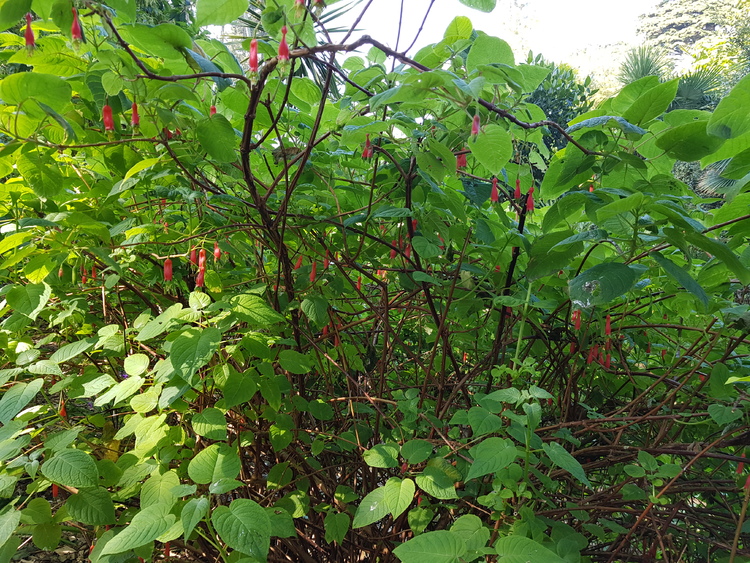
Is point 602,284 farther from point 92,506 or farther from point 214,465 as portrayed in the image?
point 92,506

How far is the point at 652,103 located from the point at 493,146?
34 cm

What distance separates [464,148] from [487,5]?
354 mm

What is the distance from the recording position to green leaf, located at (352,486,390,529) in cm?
89

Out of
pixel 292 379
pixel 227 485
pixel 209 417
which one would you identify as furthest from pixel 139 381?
pixel 292 379

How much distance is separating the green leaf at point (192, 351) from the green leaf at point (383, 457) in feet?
1.29

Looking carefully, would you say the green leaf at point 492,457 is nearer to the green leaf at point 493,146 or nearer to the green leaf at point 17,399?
the green leaf at point 493,146

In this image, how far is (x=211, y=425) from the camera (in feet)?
3.20

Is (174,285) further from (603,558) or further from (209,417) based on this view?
(603,558)

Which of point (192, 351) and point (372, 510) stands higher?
point (192, 351)

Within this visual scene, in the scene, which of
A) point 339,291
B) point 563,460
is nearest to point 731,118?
point 563,460

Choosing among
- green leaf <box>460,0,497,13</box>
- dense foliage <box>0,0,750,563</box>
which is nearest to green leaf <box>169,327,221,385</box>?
dense foliage <box>0,0,750,563</box>

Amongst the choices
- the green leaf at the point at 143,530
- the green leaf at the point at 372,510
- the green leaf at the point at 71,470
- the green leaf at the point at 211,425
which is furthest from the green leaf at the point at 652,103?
the green leaf at the point at 71,470

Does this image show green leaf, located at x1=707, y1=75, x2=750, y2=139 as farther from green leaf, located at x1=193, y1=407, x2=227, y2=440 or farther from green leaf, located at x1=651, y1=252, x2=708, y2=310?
green leaf, located at x1=193, y1=407, x2=227, y2=440

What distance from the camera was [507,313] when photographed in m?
1.22
